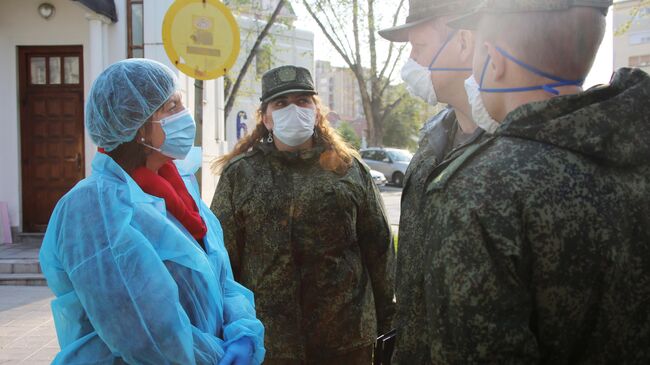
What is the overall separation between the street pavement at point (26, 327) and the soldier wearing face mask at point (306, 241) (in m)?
2.94

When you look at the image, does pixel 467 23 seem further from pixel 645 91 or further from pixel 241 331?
pixel 241 331

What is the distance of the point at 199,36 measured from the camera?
191 inches

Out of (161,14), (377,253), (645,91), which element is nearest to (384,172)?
(161,14)

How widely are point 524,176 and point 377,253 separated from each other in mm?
2091

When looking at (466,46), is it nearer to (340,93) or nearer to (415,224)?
(415,224)

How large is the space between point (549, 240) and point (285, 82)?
2.44 m

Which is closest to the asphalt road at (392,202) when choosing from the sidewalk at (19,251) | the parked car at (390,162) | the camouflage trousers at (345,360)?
the parked car at (390,162)

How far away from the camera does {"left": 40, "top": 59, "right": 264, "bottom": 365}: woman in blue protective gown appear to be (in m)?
1.90

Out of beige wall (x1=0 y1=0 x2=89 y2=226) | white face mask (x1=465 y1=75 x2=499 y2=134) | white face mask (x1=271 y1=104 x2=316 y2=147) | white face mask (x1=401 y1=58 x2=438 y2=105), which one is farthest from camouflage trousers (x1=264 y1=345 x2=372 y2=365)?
beige wall (x1=0 y1=0 x2=89 y2=226)

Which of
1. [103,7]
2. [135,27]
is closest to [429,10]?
[103,7]

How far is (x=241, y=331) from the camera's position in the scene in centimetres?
220

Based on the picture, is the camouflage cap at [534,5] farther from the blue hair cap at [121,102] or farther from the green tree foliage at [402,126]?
the green tree foliage at [402,126]

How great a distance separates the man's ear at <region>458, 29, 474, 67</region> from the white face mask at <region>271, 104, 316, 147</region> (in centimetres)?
143

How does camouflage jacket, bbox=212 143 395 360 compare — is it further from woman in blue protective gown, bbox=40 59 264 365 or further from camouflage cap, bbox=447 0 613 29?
camouflage cap, bbox=447 0 613 29
